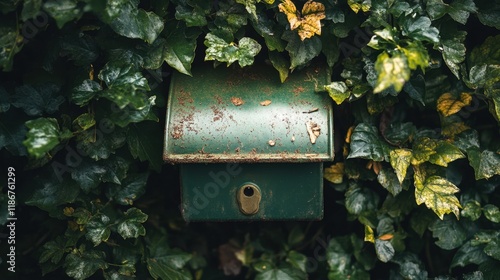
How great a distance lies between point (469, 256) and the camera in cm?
220

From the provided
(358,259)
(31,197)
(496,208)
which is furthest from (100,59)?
(496,208)

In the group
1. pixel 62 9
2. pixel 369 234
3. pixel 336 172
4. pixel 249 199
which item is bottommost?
pixel 369 234

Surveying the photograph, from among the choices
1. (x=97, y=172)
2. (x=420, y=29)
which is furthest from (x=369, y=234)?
(x=97, y=172)

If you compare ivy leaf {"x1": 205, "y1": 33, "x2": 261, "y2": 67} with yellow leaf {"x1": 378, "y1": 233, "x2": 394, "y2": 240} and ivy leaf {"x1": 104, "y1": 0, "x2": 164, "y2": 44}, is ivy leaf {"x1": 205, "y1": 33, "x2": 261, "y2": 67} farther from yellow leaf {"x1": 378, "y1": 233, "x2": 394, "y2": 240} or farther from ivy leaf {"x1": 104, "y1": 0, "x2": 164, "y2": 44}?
yellow leaf {"x1": 378, "y1": 233, "x2": 394, "y2": 240}

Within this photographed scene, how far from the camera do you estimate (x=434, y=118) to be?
7.68 feet

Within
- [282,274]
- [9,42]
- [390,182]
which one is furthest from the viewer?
[282,274]

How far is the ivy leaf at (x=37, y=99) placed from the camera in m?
1.98

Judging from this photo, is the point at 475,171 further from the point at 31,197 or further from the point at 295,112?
the point at 31,197

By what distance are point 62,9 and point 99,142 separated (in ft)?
1.53

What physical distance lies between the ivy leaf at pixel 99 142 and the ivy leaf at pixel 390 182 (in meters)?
0.89

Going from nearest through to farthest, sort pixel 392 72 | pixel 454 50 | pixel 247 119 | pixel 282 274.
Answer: pixel 392 72
pixel 247 119
pixel 454 50
pixel 282 274

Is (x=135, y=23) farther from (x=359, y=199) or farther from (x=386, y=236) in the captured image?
(x=386, y=236)

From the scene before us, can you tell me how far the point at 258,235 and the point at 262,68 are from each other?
0.84 m

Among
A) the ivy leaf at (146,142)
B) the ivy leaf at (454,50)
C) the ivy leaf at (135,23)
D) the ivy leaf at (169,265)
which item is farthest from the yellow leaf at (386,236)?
the ivy leaf at (135,23)
